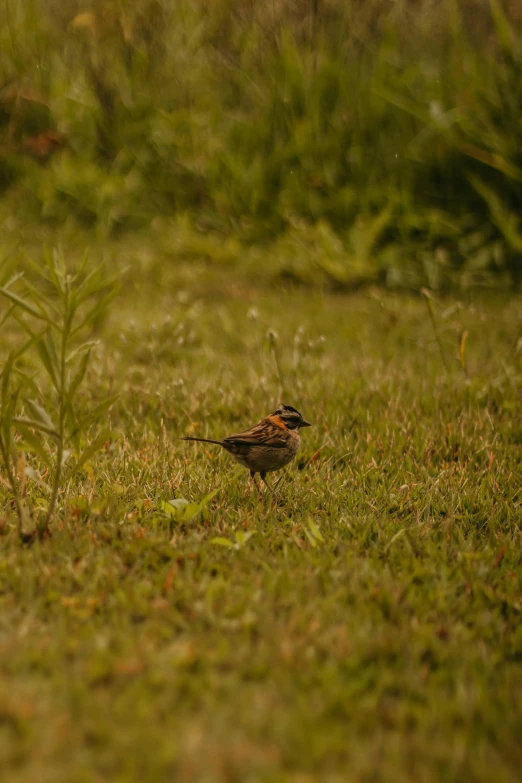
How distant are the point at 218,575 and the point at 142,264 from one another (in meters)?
5.33

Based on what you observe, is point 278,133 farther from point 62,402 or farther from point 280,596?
point 280,596

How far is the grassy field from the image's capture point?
6.98 feet

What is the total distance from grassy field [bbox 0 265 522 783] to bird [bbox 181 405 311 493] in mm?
154

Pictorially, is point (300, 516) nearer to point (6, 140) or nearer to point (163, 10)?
point (6, 140)

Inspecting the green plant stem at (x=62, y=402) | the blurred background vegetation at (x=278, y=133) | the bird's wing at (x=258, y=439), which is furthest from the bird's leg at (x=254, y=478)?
the blurred background vegetation at (x=278, y=133)

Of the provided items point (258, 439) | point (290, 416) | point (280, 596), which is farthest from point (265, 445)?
point (280, 596)

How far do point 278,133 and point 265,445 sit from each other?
603cm

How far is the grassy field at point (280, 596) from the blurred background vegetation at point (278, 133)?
301 centimetres

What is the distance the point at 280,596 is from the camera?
113 inches

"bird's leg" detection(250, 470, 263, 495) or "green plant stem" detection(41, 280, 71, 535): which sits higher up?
"green plant stem" detection(41, 280, 71, 535)

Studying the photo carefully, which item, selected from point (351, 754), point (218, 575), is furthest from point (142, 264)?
point (351, 754)

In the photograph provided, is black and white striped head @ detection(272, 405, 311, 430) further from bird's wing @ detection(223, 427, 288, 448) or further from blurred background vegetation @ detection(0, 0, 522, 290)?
blurred background vegetation @ detection(0, 0, 522, 290)

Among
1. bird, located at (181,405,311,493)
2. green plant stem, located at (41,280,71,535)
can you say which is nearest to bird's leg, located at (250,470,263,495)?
bird, located at (181,405,311,493)

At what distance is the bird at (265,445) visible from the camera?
3736 mm
